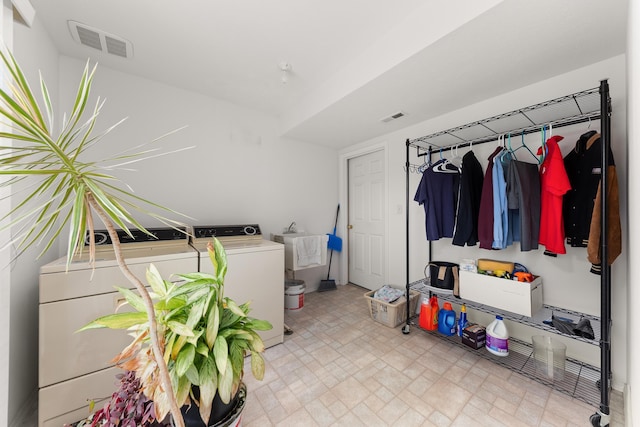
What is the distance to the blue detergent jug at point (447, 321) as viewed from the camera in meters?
2.18

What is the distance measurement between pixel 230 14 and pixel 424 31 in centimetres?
128

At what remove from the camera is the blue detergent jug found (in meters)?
2.18

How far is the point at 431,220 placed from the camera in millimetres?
2252

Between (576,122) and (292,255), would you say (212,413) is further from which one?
(576,122)

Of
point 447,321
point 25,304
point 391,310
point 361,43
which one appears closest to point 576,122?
point 361,43

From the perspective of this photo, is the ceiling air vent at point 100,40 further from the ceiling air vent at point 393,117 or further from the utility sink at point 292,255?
the ceiling air vent at point 393,117

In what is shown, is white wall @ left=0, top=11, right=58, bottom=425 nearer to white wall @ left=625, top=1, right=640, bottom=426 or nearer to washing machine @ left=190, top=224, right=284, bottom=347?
washing machine @ left=190, top=224, right=284, bottom=347

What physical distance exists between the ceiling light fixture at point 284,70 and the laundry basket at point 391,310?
2.36 m

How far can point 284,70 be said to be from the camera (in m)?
2.15

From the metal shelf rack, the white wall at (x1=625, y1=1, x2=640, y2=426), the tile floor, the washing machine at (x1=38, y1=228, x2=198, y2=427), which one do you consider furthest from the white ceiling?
the tile floor

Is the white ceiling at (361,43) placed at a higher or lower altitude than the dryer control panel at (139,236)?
higher

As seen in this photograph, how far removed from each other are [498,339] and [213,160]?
314 centimetres

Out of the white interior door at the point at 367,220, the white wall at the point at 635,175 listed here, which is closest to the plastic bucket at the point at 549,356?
the white wall at the point at 635,175

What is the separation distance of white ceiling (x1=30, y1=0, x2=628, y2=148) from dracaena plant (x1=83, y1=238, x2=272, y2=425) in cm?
174
